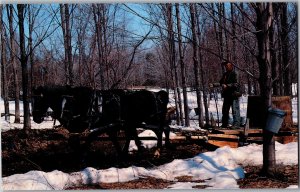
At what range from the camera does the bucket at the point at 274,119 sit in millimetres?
4699

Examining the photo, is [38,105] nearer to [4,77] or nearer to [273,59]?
[4,77]

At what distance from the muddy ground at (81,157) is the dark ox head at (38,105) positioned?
1.26 ft

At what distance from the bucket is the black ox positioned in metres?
2.02

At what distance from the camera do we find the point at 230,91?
596 cm

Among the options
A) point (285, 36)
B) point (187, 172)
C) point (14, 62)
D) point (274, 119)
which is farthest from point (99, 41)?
point (274, 119)

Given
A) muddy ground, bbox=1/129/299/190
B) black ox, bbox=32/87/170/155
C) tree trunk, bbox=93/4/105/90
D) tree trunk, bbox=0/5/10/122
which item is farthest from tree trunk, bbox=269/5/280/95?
tree trunk, bbox=0/5/10/122

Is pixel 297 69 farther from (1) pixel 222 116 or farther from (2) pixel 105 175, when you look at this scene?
(2) pixel 105 175

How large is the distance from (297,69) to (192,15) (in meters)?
2.09

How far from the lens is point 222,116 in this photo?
21.7 ft

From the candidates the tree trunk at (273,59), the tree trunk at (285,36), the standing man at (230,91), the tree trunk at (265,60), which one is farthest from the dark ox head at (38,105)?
the tree trunk at (285,36)

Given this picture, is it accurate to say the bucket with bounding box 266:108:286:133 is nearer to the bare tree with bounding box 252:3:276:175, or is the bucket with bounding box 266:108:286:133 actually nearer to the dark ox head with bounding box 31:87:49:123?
the bare tree with bounding box 252:3:276:175

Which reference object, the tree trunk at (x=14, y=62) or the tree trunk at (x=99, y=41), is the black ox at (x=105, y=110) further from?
the tree trunk at (x=14, y=62)

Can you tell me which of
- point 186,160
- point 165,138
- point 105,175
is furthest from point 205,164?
point 105,175

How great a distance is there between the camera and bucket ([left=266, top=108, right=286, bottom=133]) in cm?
470
